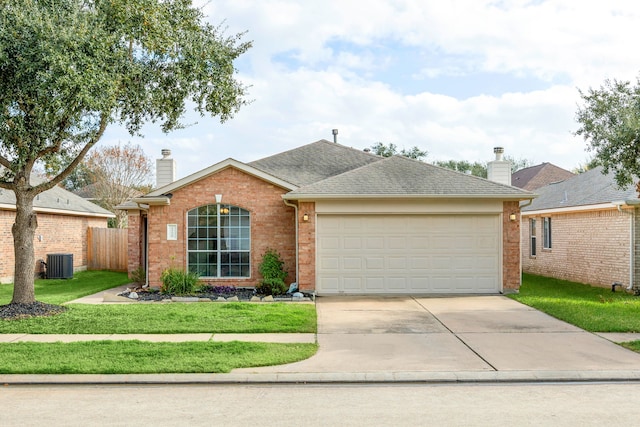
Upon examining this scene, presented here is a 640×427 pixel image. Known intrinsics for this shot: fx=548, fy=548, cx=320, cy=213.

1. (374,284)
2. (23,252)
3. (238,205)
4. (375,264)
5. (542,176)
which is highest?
(542,176)

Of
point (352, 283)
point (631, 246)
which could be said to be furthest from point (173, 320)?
point (631, 246)

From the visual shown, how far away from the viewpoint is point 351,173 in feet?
51.8

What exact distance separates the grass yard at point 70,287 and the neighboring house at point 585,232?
14833 millimetres

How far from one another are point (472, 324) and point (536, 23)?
7136 millimetres

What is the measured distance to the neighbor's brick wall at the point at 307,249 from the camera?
14.6 meters

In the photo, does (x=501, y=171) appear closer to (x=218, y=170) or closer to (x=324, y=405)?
(x=218, y=170)

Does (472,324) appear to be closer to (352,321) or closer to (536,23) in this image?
(352,321)

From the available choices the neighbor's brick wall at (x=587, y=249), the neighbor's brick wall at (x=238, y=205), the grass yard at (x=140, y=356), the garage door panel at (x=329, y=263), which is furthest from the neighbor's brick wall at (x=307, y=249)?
the neighbor's brick wall at (x=587, y=249)

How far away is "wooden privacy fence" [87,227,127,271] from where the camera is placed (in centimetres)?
2356

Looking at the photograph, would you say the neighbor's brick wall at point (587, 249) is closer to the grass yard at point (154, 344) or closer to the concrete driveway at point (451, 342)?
the concrete driveway at point (451, 342)

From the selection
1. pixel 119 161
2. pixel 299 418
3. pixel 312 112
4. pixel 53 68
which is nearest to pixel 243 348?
pixel 299 418

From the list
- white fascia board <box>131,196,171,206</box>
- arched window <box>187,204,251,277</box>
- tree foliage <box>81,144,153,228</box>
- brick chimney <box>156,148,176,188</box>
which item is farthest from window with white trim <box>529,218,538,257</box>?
tree foliage <box>81,144,153,228</box>

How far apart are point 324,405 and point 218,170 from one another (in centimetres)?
1054

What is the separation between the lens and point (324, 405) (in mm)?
5867
